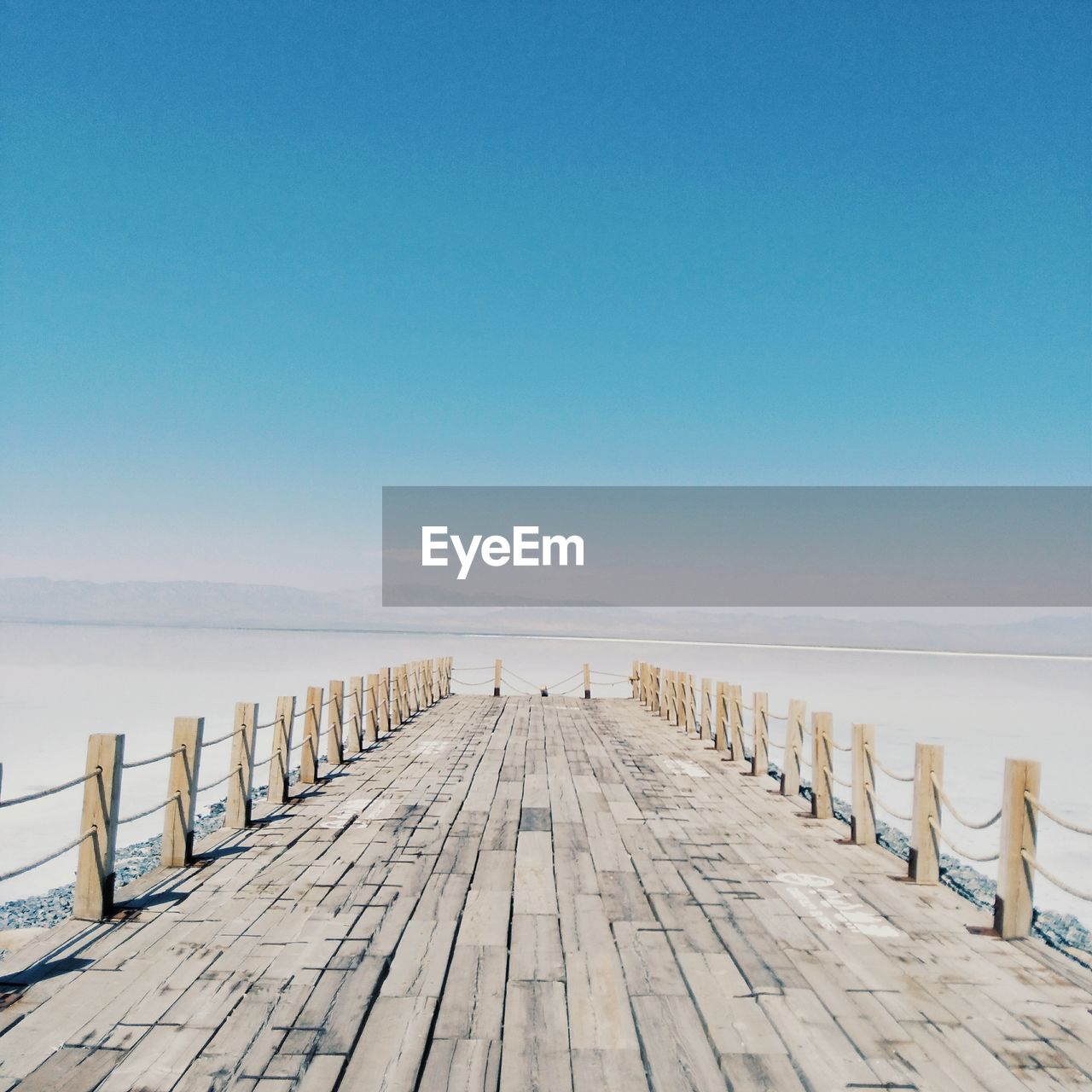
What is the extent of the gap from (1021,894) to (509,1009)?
3.53 metres

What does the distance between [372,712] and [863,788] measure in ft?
29.0

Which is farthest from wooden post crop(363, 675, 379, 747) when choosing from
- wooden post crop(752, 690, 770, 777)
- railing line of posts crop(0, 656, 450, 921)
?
wooden post crop(752, 690, 770, 777)

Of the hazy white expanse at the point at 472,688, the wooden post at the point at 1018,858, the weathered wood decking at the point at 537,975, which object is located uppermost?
the wooden post at the point at 1018,858

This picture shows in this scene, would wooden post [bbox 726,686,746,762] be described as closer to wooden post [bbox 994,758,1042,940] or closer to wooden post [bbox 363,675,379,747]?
wooden post [bbox 363,675,379,747]

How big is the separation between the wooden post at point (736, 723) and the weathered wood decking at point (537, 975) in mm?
4622

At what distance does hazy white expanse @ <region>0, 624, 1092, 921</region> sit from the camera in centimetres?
1455

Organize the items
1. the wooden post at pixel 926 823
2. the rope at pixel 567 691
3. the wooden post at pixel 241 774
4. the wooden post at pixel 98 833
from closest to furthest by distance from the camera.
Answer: the wooden post at pixel 98 833 → the wooden post at pixel 926 823 → the wooden post at pixel 241 774 → the rope at pixel 567 691

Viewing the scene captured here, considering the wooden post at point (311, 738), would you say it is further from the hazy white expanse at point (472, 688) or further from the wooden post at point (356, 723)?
the hazy white expanse at point (472, 688)

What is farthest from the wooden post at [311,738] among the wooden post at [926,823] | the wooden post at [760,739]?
the wooden post at [926,823]

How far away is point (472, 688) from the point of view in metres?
49.7

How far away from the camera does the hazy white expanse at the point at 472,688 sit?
573 inches

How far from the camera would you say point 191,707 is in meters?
29.6

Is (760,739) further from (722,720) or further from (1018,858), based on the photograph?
(1018,858)

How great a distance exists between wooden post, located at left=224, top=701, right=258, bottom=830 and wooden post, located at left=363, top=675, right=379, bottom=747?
19.1ft
